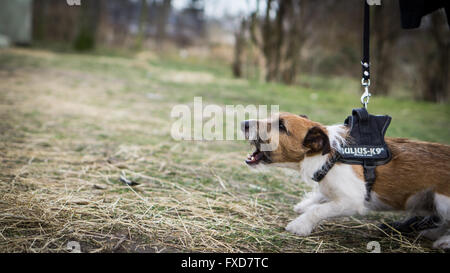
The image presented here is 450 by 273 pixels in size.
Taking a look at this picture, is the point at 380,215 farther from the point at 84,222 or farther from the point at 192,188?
the point at 84,222

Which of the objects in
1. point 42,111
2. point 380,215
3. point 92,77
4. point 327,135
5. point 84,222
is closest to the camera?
point 84,222

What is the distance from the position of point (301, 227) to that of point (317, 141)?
0.62 meters

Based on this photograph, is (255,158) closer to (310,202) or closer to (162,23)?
(310,202)

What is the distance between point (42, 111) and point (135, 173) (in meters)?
2.77

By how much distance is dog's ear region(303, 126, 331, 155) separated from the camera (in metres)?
2.35

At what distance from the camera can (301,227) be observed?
2.39 meters

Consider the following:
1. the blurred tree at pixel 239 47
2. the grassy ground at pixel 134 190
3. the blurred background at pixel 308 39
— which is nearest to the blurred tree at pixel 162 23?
the blurred background at pixel 308 39

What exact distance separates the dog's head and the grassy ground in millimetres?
553

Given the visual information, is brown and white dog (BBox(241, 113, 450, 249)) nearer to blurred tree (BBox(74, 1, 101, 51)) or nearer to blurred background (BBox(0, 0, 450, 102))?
blurred background (BBox(0, 0, 450, 102))

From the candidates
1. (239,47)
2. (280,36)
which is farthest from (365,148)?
(239,47)

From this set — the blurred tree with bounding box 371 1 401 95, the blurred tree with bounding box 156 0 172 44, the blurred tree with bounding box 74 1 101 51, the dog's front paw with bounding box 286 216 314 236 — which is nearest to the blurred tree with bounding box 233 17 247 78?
the blurred tree with bounding box 371 1 401 95

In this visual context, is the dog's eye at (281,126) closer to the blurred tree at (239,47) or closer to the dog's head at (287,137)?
the dog's head at (287,137)
